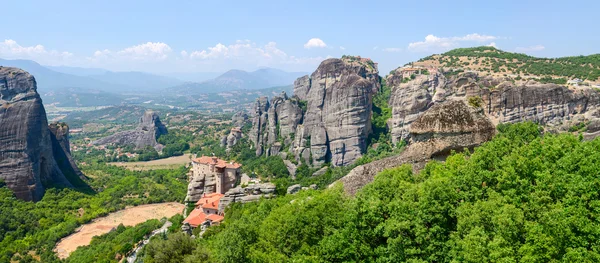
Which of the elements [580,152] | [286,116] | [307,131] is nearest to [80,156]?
[286,116]

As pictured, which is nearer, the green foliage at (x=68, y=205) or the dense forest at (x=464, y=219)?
the dense forest at (x=464, y=219)

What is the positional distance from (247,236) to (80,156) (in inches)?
4289

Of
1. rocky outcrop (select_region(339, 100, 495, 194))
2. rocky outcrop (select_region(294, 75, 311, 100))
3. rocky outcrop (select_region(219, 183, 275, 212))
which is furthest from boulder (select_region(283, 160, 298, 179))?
rocky outcrop (select_region(339, 100, 495, 194))

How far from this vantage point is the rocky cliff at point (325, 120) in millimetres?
63125

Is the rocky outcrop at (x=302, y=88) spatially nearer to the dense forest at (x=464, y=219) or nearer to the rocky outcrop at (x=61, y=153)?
the rocky outcrop at (x=61, y=153)

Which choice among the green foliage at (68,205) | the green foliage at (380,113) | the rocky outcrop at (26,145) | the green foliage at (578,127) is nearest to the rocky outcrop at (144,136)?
the green foliage at (68,205)

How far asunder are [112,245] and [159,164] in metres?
59.5

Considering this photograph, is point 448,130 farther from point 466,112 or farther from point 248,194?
point 248,194

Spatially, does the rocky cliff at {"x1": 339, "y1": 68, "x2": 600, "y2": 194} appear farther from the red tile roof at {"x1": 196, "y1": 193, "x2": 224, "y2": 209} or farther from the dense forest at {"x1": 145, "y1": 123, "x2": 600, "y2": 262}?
the red tile roof at {"x1": 196, "y1": 193, "x2": 224, "y2": 209}

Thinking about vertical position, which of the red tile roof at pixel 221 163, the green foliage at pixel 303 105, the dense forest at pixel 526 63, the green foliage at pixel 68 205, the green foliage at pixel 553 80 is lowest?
the green foliage at pixel 68 205

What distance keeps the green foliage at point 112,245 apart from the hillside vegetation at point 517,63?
61.6m

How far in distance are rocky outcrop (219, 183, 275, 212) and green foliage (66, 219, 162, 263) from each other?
1086cm

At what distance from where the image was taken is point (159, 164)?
316ft

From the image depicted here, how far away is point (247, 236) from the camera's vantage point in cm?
1608
